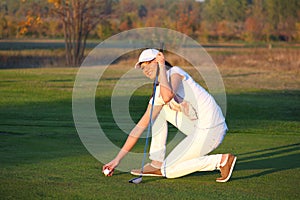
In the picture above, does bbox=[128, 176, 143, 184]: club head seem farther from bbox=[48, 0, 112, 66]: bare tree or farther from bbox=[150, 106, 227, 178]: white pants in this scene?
bbox=[48, 0, 112, 66]: bare tree

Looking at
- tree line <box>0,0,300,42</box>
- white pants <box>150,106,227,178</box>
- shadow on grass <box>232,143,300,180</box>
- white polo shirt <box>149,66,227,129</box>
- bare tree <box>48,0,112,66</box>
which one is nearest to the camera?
white polo shirt <box>149,66,227,129</box>

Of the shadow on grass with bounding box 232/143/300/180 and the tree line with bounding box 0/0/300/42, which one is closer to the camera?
the shadow on grass with bounding box 232/143/300/180

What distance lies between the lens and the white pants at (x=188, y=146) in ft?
27.1

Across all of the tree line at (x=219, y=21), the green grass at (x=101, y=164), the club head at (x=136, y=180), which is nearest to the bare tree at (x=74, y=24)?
the tree line at (x=219, y=21)

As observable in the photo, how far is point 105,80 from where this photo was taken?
3186 centimetres

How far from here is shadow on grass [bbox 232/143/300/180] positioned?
9.27 m

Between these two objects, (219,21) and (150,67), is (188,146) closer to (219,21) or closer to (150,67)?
(150,67)

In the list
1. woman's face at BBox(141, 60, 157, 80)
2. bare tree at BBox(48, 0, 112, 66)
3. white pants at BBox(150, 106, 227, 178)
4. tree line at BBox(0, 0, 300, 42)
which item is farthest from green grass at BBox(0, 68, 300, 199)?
→ tree line at BBox(0, 0, 300, 42)

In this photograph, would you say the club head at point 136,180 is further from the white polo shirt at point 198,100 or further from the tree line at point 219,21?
the tree line at point 219,21

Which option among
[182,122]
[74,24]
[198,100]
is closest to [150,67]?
[198,100]

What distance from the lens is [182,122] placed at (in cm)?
853

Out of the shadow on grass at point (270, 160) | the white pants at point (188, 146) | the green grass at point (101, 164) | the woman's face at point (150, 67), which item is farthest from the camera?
the shadow on grass at point (270, 160)

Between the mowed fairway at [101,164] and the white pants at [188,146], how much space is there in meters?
0.16

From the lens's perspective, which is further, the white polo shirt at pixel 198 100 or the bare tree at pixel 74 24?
the bare tree at pixel 74 24
